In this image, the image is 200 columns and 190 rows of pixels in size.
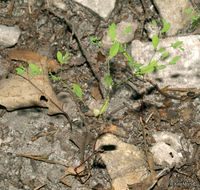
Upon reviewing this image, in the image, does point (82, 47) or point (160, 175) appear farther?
point (82, 47)

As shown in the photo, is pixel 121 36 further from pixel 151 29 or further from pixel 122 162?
pixel 122 162

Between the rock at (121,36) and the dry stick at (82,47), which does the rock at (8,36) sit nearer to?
the dry stick at (82,47)

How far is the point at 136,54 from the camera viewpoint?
8.48 ft

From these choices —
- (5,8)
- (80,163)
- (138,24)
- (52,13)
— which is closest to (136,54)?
(138,24)

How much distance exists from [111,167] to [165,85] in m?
0.93

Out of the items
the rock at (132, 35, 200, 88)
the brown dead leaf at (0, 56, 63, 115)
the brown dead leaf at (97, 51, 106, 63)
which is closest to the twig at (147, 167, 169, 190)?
the rock at (132, 35, 200, 88)

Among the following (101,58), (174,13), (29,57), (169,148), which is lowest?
(169,148)

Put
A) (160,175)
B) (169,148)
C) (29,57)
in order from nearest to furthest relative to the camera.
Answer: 1. (160,175)
2. (169,148)
3. (29,57)

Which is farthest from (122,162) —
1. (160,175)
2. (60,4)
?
(60,4)

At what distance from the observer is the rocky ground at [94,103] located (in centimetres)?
214

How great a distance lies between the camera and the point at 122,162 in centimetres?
216

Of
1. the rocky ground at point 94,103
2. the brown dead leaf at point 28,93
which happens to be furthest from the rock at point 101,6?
the brown dead leaf at point 28,93

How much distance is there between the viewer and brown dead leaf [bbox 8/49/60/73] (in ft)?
8.20

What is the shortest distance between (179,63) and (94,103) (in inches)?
36.2
